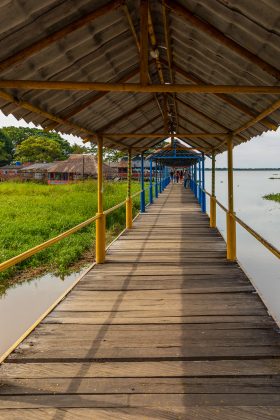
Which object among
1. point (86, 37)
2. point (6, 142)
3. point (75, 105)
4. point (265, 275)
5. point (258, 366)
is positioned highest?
point (6, 142)

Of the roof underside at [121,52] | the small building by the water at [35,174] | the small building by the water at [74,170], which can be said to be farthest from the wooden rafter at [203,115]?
the small building by the water at [35,174]

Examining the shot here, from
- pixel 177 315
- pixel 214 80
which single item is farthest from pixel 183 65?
pixel 177 315

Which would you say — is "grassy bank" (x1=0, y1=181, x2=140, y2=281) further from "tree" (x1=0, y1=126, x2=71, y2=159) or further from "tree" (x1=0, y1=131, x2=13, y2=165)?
"tree" (x1=0, y1=126, x2=71, y2=159)

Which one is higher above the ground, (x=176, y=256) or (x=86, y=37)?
(x=86, y=37)

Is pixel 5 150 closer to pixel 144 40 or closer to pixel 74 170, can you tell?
pixel 74 170

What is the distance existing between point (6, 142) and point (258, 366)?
7970cm

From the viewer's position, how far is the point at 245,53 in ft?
12.1

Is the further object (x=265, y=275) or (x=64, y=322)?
(x=265, y=275)

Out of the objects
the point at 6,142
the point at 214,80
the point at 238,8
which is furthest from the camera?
the point at 6,142

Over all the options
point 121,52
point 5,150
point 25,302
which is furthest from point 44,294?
point 5,150

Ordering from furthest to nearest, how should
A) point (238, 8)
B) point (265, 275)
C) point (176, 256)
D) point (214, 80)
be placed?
point (265, 275)
point (176, 256)
point (214, 80)
point (238, 8)

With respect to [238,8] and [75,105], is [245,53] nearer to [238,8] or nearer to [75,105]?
[238,8]

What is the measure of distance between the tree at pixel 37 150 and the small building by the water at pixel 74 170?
1664 centimetres

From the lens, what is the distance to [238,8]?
3006 mm
